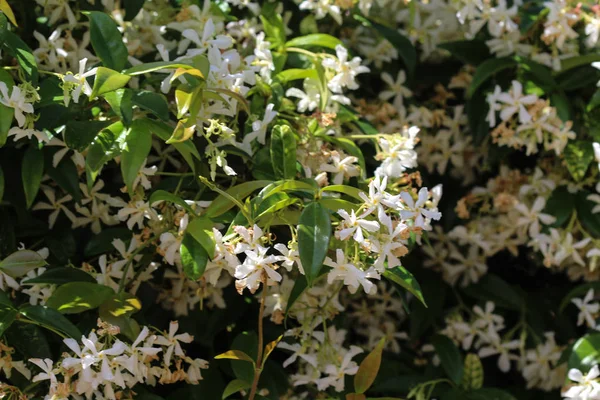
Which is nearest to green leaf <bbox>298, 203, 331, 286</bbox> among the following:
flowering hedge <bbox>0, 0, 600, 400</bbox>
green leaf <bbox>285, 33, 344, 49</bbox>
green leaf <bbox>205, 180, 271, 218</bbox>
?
flowering hedge <bbox>0, 0, 600, 400</bbox>

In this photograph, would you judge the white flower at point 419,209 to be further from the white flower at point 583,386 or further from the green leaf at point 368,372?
the white flower at point 583,386

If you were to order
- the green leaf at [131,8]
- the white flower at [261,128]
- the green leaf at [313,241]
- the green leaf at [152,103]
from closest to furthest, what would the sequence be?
the green leaf at [313,241]
the green leaf at [152,103]
the white flower at [261,128]
the green leaf at [131,8]

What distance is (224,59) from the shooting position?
3.51 feet

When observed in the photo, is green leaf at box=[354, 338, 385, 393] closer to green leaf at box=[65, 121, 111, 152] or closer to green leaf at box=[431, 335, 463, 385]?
green leaf at box=[431, 335, 463, 385]

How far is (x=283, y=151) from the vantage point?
3.40ft

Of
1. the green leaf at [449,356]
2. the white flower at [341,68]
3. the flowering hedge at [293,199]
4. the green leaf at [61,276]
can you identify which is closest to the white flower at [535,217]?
the flowering hedge at [293,199]

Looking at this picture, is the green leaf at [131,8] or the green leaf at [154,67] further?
the green leaf at [131,8]

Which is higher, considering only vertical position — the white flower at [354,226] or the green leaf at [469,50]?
the white flower at [354,226]

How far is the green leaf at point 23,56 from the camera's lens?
100 centimetres

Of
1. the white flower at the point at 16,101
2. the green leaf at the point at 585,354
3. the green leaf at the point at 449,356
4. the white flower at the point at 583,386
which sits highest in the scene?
the white flower at the point at 16,101

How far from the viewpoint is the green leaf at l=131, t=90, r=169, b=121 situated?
981 mm

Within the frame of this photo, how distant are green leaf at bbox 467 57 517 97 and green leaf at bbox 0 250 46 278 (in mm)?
768

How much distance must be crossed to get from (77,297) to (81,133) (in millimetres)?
204

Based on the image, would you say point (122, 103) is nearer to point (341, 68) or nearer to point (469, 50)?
point (341, 68)
